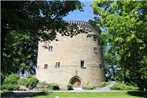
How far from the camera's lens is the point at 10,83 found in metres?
55.1

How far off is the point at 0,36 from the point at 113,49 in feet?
59.6

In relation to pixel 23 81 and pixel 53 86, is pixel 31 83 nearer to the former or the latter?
pixel 23 81

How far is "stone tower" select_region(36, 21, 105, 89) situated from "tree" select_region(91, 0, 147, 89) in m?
24.5

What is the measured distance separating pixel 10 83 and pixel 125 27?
1184 inches

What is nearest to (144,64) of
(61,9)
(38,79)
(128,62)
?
(128,62)

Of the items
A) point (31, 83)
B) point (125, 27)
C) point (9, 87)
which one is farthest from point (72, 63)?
point (125, 27)

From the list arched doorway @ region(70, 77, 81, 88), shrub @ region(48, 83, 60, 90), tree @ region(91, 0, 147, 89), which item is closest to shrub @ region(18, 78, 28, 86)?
shrub @ region(48, 83, 60, 90)

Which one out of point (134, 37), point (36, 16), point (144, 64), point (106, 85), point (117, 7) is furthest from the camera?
point (106, 85)

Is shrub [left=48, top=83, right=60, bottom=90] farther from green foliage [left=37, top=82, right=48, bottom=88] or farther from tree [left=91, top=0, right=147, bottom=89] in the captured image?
tree [left=91, top=0, right=147, bottom=89]

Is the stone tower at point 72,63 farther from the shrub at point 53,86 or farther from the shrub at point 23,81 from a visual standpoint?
the shrub at point 23,81

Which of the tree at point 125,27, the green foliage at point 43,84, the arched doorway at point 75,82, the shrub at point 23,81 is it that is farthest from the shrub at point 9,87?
the tree at point 125,27

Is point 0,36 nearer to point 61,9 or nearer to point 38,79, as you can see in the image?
point 61,9

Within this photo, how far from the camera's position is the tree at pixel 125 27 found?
2961 cm

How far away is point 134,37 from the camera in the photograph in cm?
2916
